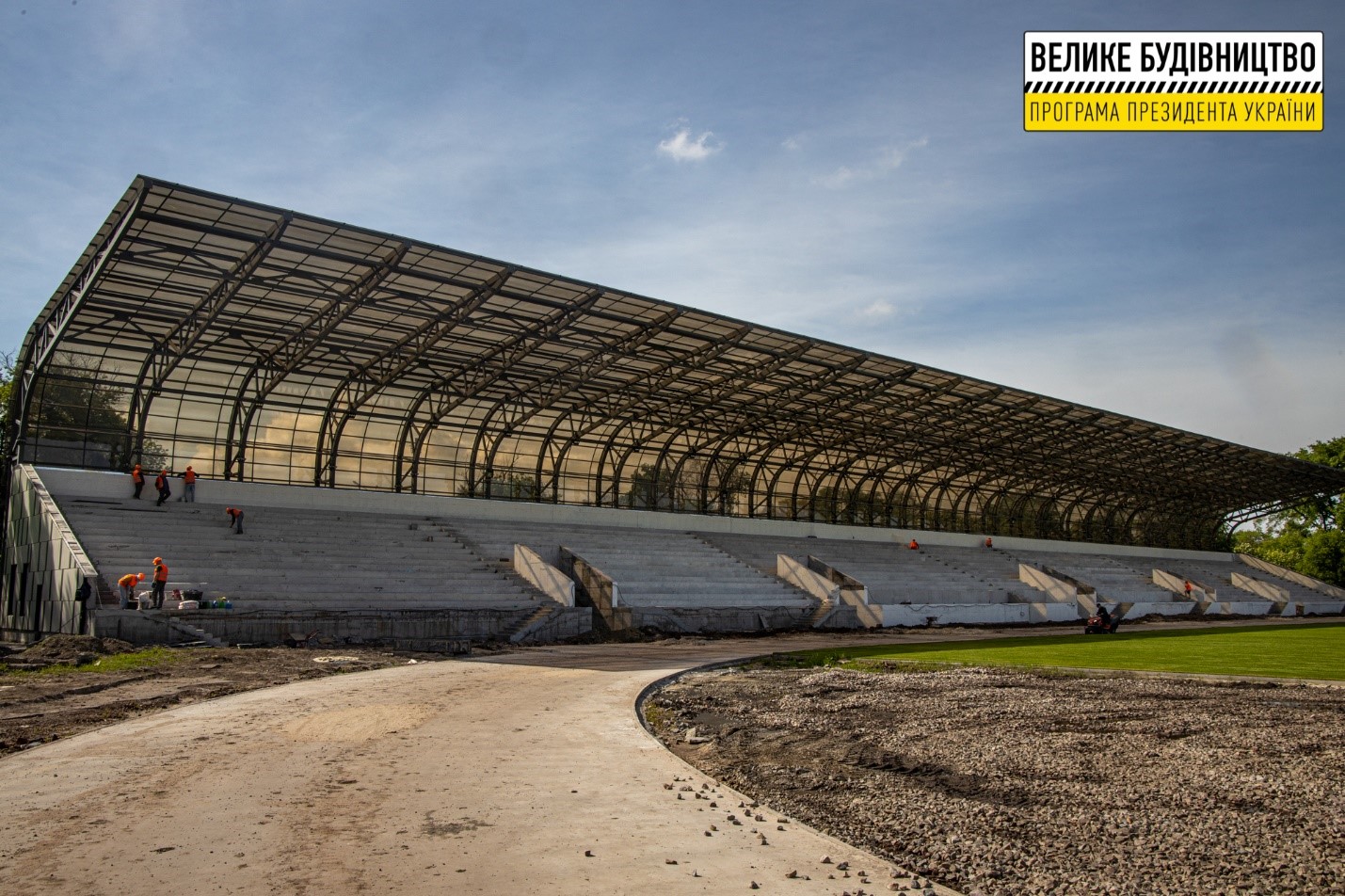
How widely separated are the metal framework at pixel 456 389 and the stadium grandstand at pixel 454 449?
0.13m

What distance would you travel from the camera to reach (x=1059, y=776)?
8633 mm

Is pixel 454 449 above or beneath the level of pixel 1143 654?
above

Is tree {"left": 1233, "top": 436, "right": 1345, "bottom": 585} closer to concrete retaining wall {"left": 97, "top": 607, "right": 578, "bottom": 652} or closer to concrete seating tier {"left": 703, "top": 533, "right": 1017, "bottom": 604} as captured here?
concrete seating tier {"left": 703, "top": 533, "right": 1017, "bottom": 604}

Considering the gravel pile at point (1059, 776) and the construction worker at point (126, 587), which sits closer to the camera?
the gravel pile at point (1059, 776)

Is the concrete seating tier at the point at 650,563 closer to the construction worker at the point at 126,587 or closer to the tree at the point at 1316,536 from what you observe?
the construction worker at the point at 126,587

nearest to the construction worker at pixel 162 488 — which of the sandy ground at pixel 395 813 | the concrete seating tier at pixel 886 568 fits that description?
the sandy ground at pixel 395 813

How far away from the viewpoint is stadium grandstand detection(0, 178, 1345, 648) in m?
25.8

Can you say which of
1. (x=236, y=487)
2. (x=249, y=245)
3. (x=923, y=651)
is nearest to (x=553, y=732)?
(x=923, y=651)

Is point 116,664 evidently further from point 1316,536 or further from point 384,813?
point 1316,536

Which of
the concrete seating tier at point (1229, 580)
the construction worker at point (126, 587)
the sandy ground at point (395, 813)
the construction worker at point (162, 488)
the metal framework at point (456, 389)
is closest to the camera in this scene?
the sandy ground at point (395, 813)

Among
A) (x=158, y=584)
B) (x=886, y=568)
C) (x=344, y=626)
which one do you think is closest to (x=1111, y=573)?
(x=886, y=568)

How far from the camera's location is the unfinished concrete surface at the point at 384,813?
5645 millimetres

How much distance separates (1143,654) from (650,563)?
19.3m

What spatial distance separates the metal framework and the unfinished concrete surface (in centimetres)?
1576
